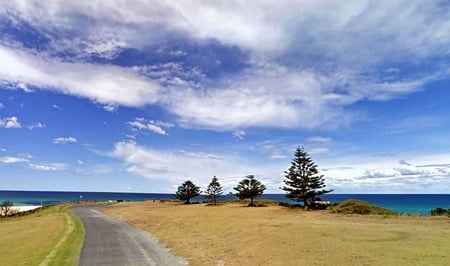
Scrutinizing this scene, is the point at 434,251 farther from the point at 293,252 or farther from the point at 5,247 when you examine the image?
the point at 5,247

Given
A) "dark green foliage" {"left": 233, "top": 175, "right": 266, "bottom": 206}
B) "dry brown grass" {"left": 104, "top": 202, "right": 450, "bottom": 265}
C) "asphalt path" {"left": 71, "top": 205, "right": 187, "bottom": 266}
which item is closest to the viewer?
"dry brown grass" {"left": 104, "top": 202, "right": 450, "bottom": 265}

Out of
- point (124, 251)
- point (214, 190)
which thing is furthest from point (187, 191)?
point (124, 251)

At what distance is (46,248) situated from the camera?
937 inches

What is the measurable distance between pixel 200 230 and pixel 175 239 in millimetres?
4536

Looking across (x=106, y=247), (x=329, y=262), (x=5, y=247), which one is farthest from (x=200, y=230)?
(x=329, y=262)

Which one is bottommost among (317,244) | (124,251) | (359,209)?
(124,251)

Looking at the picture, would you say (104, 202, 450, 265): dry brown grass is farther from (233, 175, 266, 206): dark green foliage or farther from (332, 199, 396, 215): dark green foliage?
(233, 175, 266, 206): dark green foliage

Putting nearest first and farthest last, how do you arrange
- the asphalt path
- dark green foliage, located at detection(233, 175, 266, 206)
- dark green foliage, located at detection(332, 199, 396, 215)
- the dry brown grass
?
the dry brown grass
the asphalt path
dark green foliage, located at detection(332, 199, 396, 215)
dark green foliage, located at detection(233, 175, 266, 206)

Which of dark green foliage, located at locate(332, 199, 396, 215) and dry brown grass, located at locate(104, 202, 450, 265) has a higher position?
dark green foliage, located at locate(332, 199, 396, 215)

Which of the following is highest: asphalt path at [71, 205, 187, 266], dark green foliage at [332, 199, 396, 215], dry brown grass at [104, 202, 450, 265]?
dark green foliage at [332, 199, 396, 215]

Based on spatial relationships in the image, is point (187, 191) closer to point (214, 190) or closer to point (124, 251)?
point (214, 190)

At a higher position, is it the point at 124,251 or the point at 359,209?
the point at 359,209

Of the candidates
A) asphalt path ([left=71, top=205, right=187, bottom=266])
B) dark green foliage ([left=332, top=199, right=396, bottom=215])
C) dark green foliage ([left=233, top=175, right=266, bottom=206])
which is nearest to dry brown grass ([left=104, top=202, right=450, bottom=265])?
asphalt path ([left=71, top=205, right=187, bottom=266])

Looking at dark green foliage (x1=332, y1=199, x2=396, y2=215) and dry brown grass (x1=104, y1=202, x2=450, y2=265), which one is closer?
dry brown grass (x1=104, y1=202, x2=450, y2=265)
